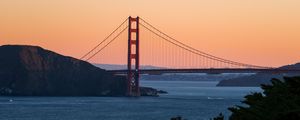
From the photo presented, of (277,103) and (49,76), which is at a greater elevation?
(49,76)

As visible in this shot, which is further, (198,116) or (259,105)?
(198,116)

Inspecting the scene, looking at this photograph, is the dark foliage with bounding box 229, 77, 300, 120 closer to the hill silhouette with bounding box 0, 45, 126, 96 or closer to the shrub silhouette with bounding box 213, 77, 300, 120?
the shrub silhouette with bounding box 213, 77, 300, 120

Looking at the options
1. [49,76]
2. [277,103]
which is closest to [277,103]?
[277,103]

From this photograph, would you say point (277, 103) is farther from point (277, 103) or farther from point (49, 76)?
point (49, 76)

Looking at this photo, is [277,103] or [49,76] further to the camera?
[49,76]

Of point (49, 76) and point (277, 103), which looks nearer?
point (277, 103)

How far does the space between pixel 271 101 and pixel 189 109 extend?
63407mm

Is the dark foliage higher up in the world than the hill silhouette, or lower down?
lower down

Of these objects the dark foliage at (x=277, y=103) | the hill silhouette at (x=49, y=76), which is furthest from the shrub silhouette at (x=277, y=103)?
the hill silhouette at (x=49, y=76)

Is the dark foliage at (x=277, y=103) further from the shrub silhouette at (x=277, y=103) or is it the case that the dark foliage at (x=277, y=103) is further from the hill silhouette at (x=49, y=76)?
the hill silhouette at (x=49, y=76)

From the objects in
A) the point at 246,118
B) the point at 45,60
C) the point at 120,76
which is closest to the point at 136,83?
the point at 120,76

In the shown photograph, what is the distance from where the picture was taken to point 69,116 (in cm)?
6912

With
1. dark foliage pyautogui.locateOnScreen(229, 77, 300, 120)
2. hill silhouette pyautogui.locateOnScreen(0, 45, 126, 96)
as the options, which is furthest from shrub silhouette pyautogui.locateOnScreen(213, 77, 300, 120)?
hill silhouette pyautogui.locateOnScreen(0, 45, 126, 96)

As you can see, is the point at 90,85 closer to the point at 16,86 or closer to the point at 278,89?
the point at 16,86
